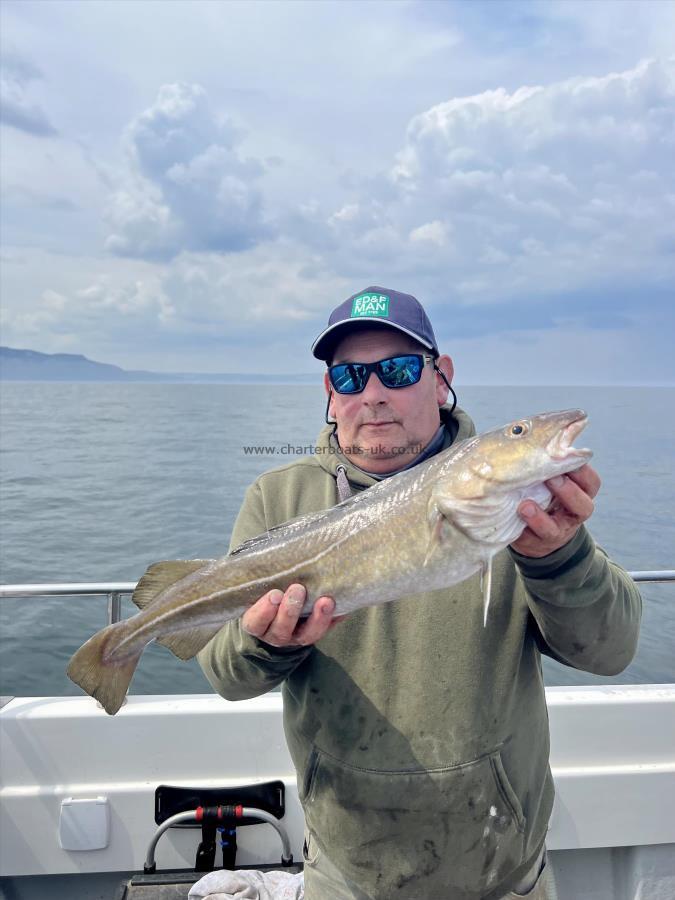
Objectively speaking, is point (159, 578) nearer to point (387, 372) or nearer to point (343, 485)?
point (343, 485)

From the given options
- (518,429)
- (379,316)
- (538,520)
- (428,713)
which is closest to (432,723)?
(428,713)

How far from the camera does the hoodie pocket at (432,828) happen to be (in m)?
2.58

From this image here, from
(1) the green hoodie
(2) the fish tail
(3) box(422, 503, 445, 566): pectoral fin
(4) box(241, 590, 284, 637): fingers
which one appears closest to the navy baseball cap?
(3) box(422, 503, 445, 566): pectoral fin

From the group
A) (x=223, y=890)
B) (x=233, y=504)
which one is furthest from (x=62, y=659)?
(x=233, y=504)

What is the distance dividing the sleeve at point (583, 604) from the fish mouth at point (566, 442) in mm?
329

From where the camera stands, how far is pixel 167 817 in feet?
12.9

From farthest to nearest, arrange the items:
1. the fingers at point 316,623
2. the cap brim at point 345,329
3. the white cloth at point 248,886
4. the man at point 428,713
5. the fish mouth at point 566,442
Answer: the white cloth at point 248,886
the cap brim at point 345,329
the man at point 428,713
the fingers at point 316,623
the fish mouth at point 566,442

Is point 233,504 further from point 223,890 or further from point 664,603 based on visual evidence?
point 223,890

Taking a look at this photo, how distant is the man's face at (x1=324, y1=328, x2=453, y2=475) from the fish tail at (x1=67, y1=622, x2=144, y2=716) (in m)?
1.32

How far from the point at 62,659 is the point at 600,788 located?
313 inches

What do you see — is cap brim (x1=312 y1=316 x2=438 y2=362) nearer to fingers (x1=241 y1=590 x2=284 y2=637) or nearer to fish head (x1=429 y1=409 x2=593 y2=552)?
fish head (x1=429 y1=409 x2=593 y2=552)

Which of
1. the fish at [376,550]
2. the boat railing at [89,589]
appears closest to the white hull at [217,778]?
the boat railing at [89,589]

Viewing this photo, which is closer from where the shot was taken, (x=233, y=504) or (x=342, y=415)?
(x=342, y=415)

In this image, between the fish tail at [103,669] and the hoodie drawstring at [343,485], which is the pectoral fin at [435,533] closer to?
the hoodie drawstring at [343,485]
